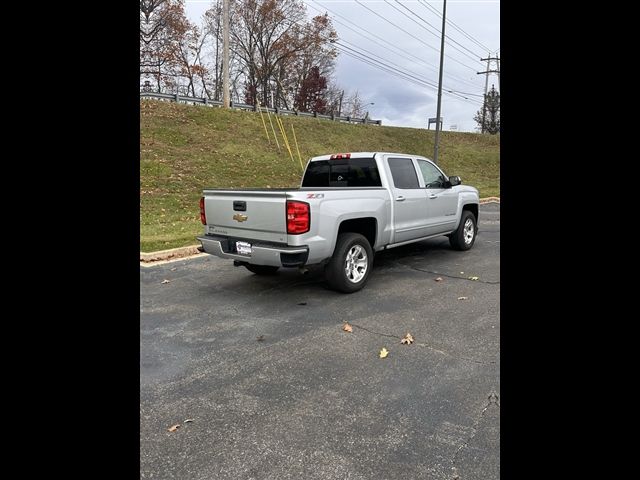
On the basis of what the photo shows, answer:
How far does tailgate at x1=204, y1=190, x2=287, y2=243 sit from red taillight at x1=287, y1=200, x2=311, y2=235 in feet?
0.23

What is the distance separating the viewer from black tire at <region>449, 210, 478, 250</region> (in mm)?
8352

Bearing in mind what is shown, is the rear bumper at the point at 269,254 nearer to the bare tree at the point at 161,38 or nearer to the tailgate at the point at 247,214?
the tailgate at the point at 247,214

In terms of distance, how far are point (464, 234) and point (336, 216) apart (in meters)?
3.99

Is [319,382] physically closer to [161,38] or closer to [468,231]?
[468,231]

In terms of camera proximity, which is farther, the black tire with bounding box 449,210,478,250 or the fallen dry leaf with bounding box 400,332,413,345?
the black tire with bounding box 449,210,478,250

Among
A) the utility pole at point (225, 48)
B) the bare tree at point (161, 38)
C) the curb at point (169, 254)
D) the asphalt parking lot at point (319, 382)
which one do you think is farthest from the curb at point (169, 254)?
the bare tree at point (161, 38)

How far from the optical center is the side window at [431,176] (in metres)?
7.36

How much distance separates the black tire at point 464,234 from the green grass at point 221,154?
511cm

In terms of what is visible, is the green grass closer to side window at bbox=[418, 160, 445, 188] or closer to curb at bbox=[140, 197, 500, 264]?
curb at bbox=[140, 197, 500, 264]

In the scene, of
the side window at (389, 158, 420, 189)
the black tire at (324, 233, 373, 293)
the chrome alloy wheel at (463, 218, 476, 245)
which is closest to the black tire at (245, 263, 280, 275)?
the black tire at (324, 233, 373, 293)

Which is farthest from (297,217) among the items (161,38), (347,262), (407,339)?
(161,38)
